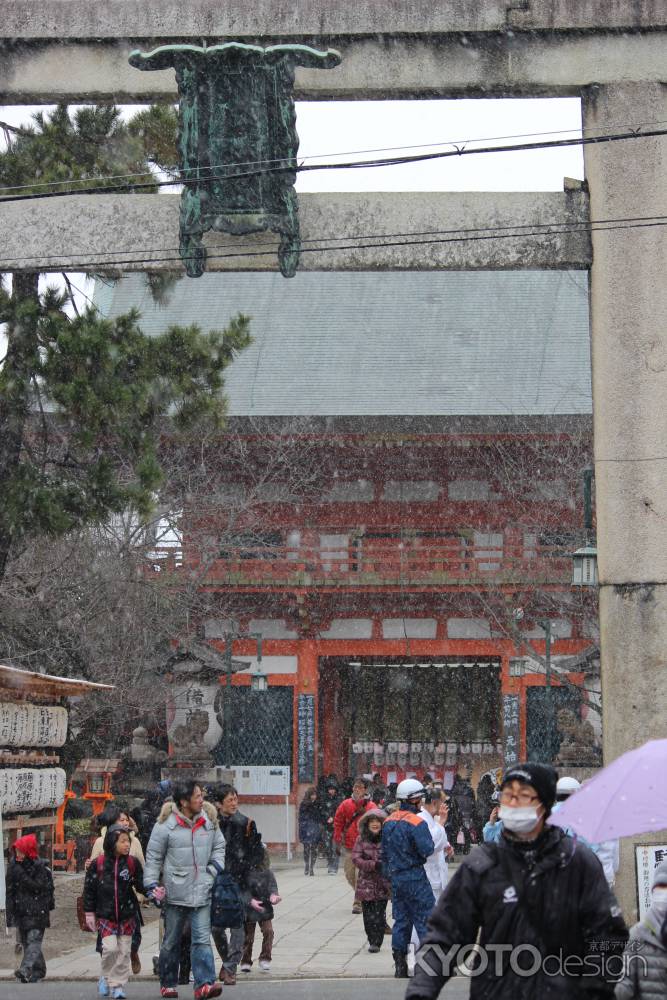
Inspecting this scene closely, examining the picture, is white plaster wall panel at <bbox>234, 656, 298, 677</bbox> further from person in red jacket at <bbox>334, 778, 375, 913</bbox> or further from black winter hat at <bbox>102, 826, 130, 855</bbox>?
black winter hat at <bbox>102, 826, 130, 855</bbox>

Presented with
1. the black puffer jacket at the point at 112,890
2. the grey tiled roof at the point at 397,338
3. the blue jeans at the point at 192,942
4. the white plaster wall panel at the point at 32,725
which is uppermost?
the grey tiled roof at the point at 397,338

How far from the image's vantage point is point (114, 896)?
33.8 ft

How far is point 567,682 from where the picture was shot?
24.4 m

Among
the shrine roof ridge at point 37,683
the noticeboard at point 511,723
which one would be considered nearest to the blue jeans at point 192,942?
the shrine roof ridge at point 37,683

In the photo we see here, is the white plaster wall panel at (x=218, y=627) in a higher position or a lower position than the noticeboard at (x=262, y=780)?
higher

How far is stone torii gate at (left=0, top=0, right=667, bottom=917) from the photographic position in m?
10.8

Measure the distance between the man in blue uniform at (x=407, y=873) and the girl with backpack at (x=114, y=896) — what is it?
1.89m

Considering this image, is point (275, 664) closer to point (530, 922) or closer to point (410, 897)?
point (410, 897)

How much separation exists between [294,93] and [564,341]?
17448 millimetres

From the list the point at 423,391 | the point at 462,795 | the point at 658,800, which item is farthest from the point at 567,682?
the point at 658,800

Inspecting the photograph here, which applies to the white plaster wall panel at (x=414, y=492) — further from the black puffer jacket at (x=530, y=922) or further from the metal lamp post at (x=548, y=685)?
the black puffer jacket at (x=530, y=922)

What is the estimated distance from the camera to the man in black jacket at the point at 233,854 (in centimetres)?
1064

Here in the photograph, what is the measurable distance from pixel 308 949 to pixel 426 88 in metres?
7.43

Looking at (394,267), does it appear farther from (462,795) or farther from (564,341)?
(564,341)
